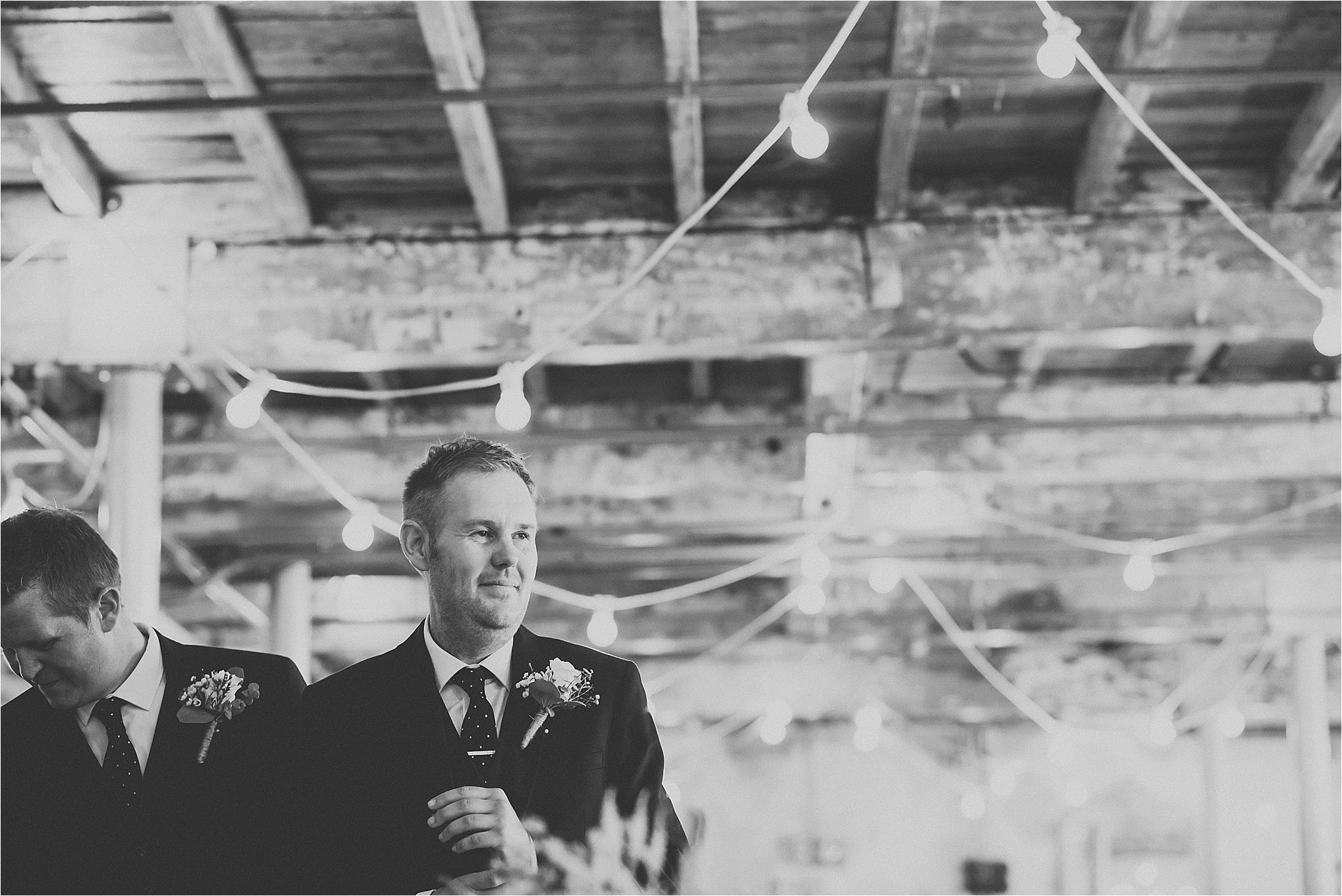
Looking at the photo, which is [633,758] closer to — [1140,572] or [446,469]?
[446,469]

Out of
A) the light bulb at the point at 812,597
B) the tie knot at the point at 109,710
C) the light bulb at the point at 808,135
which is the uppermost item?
the light bulb at the point at 808,135

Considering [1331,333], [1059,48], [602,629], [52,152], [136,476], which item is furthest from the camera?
[602,629]

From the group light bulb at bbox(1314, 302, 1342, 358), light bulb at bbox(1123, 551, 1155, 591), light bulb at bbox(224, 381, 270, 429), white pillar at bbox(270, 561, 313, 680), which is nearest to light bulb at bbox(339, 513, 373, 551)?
light bulb at bbox(224, 381, 270, 429)

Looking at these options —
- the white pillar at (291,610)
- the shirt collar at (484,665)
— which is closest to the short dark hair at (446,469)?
the shirt collar at (484,665)

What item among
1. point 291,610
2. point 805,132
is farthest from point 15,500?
point 805,132

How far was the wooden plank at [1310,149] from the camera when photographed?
16.0 ft

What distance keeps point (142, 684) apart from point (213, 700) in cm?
10

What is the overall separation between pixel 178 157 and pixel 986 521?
5008mm

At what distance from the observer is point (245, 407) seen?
4809 mm

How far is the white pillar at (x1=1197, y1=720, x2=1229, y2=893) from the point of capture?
13.0 m

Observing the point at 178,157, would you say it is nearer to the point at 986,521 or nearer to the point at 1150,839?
the point at 986,521

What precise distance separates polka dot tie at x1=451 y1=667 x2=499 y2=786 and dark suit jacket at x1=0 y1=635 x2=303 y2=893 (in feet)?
0.85

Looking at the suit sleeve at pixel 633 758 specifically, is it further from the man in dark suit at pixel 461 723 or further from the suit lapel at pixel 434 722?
the suit lapel at pixel 434 722

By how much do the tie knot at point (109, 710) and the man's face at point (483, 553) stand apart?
0.46m
